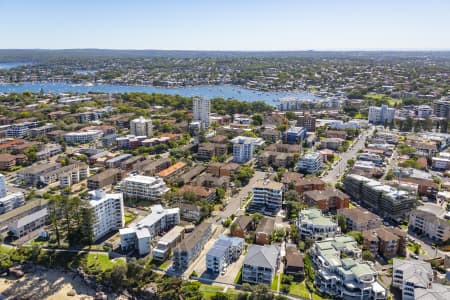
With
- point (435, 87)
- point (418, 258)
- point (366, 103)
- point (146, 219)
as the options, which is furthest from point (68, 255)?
point (435, 87)

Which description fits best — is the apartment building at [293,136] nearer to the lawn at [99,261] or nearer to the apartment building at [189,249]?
the apartment building at [189,249]

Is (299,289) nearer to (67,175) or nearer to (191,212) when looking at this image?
(191,212)

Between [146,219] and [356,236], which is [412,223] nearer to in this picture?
[356,236]

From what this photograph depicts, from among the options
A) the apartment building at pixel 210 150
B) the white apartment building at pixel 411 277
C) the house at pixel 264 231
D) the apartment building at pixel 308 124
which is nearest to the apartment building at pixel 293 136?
the apartment building at pixel 308 124

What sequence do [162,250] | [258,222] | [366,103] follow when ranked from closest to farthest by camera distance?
[162,250]
[258,222]
[366,103]

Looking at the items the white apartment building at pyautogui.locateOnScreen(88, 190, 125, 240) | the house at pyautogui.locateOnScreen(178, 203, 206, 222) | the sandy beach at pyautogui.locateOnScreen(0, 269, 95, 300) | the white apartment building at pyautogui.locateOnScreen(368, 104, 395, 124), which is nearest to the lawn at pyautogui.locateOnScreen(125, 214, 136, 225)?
the white apartment building at pyautogui.locateOnScreen(88, 190, 125, 240)
